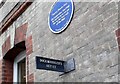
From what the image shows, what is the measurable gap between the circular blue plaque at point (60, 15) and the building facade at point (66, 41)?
0.08 m

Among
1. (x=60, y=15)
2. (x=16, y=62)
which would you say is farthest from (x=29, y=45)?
(x=16, y=62)

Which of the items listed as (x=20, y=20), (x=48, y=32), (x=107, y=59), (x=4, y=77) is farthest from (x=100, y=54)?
(x=4, y=77)

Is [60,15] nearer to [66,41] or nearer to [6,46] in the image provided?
[66,41]

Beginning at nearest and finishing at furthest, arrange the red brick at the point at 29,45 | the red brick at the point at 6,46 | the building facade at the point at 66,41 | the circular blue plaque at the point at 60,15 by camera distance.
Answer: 1. the building facade at the point at 66,41
2. the circular blue plaque at the point at 60,15
3. the red brick at the point at 29,45
4. the red brick at the point at 6,46

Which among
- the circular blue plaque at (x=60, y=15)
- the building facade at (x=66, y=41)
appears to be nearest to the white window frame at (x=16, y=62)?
the building facade at (x=66, y=41)

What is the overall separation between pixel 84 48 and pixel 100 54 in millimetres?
335

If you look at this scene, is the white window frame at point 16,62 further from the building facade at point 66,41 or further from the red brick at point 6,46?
the red brick at point 6,46

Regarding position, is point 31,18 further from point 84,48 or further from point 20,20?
point 84,48

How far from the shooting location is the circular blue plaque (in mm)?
4145

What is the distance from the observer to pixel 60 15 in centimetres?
430

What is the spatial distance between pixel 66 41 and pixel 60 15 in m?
0.42

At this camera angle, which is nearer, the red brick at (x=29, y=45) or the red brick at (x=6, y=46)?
the red brick at (x=29, y=45)

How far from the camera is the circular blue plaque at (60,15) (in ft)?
13.6

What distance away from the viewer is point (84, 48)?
3758 mm
